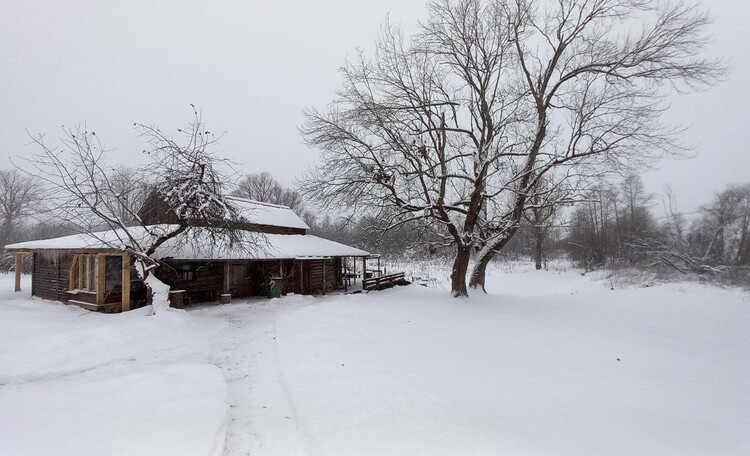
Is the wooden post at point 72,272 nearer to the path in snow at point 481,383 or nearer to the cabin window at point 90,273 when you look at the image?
the cabin window at point 90,273

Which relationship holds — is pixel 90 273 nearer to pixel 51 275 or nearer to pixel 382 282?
pixel 51 275

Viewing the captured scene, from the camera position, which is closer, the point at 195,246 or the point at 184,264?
the point at 195,246

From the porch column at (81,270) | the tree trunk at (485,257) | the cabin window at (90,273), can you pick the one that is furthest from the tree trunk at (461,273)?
the porch column at (81,270)

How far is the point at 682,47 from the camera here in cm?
1412

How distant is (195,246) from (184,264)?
165 cm

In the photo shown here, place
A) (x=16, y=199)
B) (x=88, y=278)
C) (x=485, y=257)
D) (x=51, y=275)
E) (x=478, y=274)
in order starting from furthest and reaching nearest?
(x=16, y=199)
(x=478, y=274)
(x=485, y=257)
(x=51, y=275)
(x=88, y=278)

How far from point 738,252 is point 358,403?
35066 millimetres

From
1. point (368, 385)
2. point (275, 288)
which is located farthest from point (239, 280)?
point (368, 385)

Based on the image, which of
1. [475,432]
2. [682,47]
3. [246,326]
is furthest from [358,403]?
[682,47]

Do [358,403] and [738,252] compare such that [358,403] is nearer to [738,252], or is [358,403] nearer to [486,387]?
[486,387]

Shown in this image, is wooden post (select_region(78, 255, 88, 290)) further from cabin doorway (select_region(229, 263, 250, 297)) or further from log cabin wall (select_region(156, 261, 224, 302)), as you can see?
cabin doorway (select_region(229, 263, 250, 297))

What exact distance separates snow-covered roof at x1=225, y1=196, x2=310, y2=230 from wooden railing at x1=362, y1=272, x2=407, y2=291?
257 inches

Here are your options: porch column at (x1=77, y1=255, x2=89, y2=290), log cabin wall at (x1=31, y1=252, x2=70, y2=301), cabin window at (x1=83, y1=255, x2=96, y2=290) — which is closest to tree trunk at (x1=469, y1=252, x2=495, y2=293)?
cabin window at (x1=83, y1=255, x2=96, y2=290)

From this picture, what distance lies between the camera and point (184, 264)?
16.3 metres
